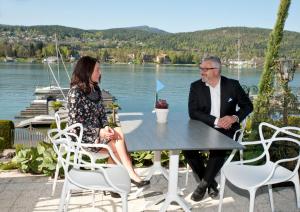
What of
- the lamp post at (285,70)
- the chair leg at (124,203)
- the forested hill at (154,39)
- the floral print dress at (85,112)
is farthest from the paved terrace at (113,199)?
the forested hill at (154,39)

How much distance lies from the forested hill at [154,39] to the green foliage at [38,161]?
43755mm

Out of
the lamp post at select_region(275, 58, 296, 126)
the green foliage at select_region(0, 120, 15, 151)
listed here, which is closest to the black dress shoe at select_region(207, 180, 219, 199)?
the lamp post at select_region(275, 58, 296, 126)

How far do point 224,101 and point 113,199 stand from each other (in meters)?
1.12

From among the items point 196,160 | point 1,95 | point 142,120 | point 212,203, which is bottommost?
point 1,95

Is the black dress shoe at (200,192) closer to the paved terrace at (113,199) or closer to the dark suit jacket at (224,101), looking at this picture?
the paved terrace at (113,199)

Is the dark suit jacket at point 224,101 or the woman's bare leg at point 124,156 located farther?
the dark suit jacket at point 224,101

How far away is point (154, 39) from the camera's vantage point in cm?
9288

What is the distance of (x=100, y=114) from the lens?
3.34 metres

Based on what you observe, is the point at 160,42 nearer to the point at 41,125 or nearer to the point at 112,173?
the point at 41,125

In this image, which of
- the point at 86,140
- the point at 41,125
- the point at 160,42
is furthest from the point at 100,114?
the point at 160,42

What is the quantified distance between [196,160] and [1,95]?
52430 millimetres

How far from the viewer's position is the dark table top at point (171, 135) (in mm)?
2301

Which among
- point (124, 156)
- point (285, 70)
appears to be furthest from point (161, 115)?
point (285, 70)

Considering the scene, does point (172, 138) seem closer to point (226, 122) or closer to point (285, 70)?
point (226, 122)
